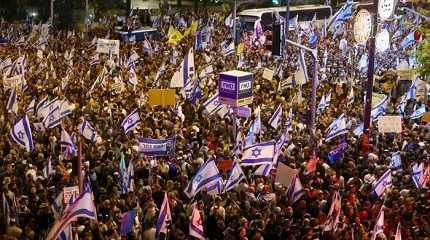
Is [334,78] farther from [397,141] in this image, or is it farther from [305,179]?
[305,179]

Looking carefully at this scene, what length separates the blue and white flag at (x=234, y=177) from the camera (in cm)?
1401

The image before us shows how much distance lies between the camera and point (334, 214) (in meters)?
12.6

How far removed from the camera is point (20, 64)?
21.7 meters

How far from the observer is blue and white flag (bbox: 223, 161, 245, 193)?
14.0m

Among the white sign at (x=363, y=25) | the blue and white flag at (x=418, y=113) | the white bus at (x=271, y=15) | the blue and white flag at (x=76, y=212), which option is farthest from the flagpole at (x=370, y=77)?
the white bus at (x=271, y=15)

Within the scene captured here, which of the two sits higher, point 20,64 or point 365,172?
point 20,64

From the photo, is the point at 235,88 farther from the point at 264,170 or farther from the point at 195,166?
the point at 264,170

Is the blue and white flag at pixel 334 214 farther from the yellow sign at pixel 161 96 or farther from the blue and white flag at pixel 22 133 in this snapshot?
the yellow sign at pixel 161 96

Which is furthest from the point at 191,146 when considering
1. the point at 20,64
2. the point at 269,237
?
the point at 20,64

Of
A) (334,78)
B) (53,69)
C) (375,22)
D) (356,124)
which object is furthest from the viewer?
(334,78)

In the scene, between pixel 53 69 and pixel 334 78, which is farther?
pixel 334 78

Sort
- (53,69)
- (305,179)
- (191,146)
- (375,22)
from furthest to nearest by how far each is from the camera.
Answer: (53,69), (375,22), (191,146), (305,179)

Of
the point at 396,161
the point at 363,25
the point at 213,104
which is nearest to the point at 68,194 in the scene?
the point at 396,161

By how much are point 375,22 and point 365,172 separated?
14.1ft
